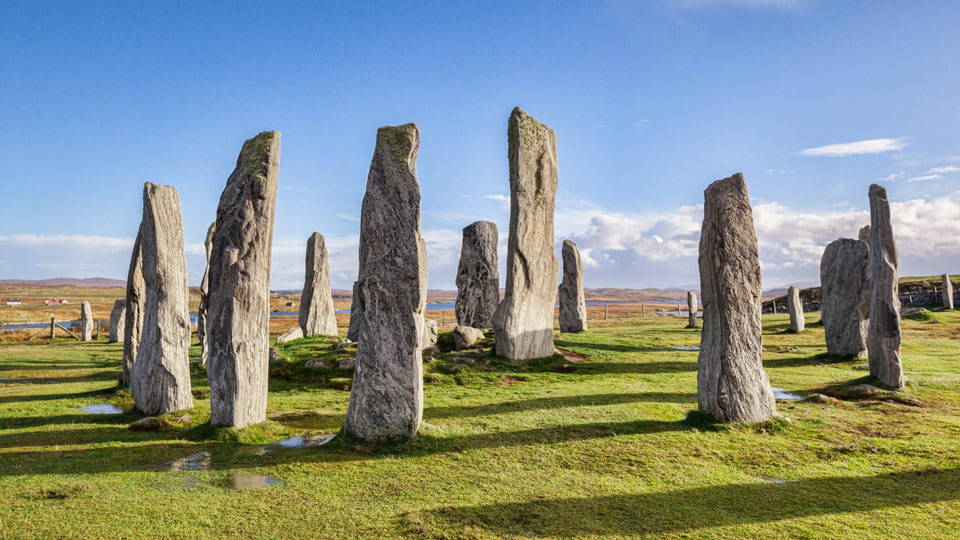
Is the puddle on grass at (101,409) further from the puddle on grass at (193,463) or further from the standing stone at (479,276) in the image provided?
the standing stone at (479,276)

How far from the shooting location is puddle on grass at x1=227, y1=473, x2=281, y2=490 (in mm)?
6843

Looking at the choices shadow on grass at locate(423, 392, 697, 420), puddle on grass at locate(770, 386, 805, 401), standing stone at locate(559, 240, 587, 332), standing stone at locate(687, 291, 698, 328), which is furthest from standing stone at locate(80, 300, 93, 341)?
puddle on grass at locate(770, 386, 805, 401)

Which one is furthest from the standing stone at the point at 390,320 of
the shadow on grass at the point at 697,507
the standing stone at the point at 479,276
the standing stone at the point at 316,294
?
the standing stone at the point at 316,294

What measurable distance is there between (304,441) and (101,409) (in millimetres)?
5475

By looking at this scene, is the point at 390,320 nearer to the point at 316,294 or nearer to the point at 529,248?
the point at 529,248

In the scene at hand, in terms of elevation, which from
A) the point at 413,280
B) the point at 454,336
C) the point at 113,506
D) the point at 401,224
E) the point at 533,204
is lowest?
the point at 113,506

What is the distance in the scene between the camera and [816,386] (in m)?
12.8

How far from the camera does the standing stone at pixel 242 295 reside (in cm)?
895

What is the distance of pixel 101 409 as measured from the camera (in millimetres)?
11492

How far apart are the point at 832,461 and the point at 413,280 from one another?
244 inches

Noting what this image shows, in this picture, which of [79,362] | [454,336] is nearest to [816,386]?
[454,336]

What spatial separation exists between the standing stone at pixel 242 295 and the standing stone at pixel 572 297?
1559cm

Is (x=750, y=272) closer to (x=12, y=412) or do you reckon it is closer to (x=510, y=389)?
(x=510, y=389)

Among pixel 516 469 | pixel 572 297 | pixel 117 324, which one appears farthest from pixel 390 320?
pixel 117 324
